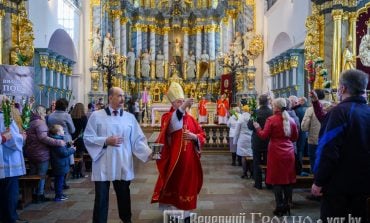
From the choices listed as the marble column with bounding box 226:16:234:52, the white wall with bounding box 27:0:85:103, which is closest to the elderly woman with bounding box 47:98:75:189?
the white wall with bounding box 27:0:85:103

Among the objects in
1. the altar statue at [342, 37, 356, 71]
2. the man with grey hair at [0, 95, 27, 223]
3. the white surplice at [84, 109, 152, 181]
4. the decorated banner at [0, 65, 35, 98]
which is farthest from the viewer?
the altar statue at [342, 37, 356, 71]

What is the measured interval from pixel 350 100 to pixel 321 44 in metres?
12.7

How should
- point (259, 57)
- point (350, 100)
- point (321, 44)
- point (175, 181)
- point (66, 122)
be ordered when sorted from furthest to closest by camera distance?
point (259, 57) → point (321, 44) → point (66, 122) → point (175, 181) → point (350, 100)

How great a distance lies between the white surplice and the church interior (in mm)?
1530

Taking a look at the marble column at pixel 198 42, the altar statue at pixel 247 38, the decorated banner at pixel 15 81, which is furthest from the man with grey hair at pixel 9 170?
the marble column at pixel 198 42

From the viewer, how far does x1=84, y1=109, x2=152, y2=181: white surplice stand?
5.67m

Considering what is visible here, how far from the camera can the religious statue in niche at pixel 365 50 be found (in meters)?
15.6

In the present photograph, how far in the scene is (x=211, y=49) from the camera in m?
30.8

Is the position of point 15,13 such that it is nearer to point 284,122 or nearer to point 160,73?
point 284,122

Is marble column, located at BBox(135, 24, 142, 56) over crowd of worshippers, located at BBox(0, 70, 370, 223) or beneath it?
over

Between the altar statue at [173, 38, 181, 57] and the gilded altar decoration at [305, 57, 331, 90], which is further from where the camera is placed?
the altar statue at [173, 38, 181, 57]

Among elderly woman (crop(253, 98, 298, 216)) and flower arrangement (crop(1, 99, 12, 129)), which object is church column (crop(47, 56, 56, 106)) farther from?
elderly woman (crop(253, 98, 298, 216))

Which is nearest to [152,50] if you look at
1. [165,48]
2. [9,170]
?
[165,48]

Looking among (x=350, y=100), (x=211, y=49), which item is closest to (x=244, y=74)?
(x=211, y=49)
